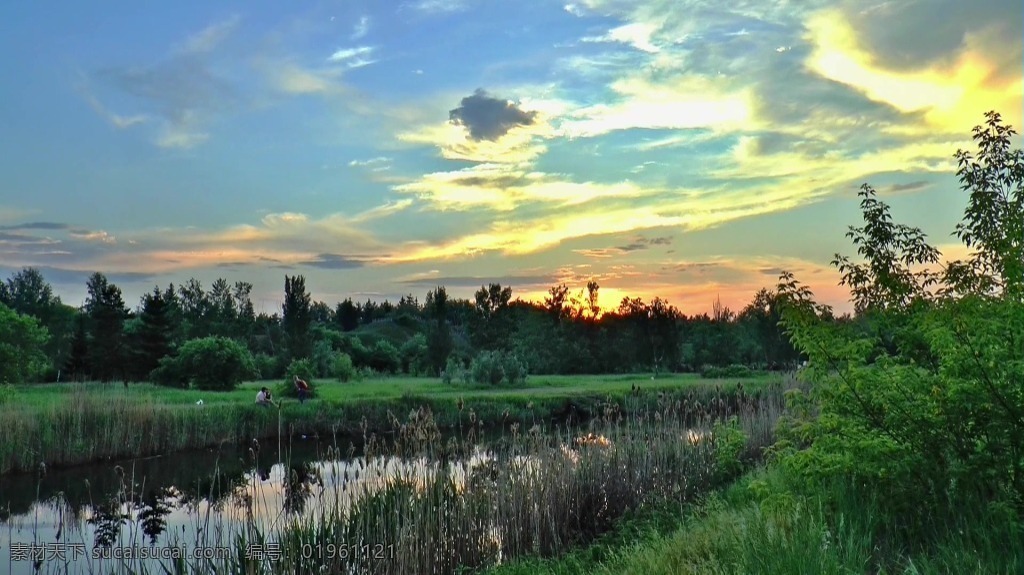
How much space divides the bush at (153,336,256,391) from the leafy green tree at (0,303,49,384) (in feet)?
17.3

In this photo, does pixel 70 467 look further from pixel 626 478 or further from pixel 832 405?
pixel 832 405

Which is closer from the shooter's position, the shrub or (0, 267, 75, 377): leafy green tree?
the shrub

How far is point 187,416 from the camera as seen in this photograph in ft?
66.9

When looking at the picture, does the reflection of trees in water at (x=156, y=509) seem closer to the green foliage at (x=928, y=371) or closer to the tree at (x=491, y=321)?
the green foliage at (x=928, y=371)

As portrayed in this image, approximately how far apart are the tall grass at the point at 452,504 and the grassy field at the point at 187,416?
84.2 inches

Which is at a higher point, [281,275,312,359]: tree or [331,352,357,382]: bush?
[281,275,312,359]: tree

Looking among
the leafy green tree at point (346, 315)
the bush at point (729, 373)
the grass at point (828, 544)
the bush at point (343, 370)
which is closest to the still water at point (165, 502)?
the grass at point (828, 544)

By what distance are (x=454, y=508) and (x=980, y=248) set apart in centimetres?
646

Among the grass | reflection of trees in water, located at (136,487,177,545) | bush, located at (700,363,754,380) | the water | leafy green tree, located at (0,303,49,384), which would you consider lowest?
bush, located at (700,363,754,380)

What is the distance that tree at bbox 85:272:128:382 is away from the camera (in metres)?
41.8

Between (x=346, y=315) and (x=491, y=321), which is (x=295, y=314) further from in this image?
(x=346, y=315)

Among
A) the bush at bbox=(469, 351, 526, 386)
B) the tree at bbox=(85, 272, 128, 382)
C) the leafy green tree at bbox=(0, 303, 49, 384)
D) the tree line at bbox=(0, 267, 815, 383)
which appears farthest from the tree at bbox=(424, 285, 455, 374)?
the leafy green tree at bbox=(0, 303, 49, 384)

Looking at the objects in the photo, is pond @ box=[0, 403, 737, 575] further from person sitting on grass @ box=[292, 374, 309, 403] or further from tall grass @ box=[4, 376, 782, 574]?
person sitting on grass @ box=[292, 374, 309, 403]

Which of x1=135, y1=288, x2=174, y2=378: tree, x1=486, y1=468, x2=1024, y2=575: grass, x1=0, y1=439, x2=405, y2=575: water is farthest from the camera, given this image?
x1=135, y1=288, x2=174, y2=378: tree
